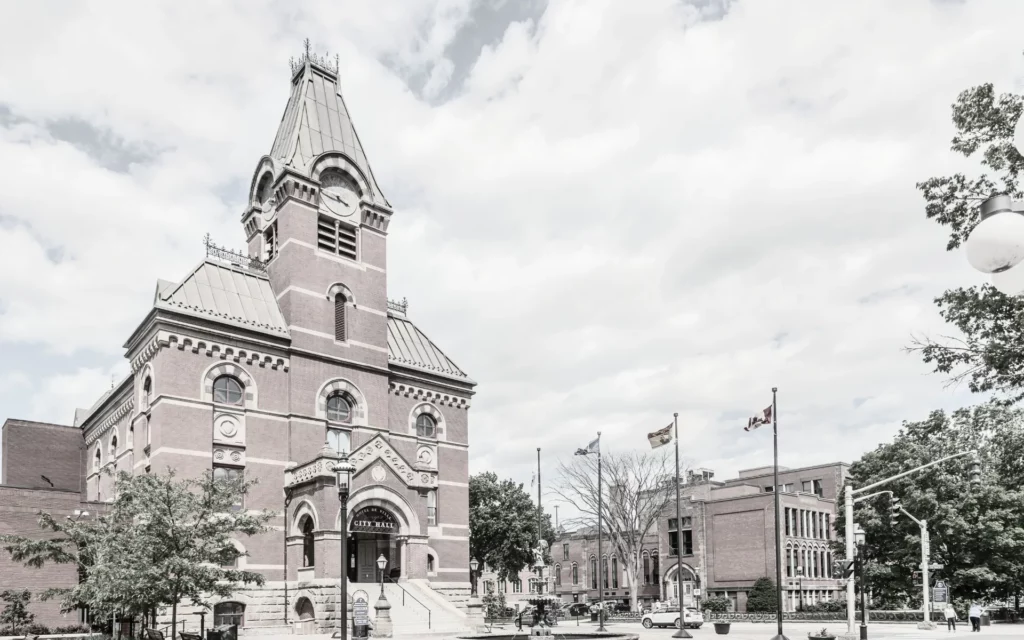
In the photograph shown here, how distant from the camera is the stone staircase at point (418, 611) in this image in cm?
3631

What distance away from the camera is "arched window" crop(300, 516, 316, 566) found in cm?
3832

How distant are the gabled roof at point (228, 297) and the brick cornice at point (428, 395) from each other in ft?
24.3

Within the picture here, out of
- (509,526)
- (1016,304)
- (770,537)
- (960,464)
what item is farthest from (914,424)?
(1016,304)

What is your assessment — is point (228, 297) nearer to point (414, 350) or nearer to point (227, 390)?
point (227, 390)

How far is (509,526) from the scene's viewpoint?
228 feet

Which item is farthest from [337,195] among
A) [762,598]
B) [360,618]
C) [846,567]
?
[762,598]

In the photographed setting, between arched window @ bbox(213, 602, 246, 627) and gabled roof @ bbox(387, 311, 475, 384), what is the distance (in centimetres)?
1527

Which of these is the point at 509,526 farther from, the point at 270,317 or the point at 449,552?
the point at 270,317

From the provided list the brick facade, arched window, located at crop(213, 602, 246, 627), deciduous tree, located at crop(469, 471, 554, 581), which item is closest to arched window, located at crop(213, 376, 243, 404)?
arched window, located at crop(213, 602, 246, 627)

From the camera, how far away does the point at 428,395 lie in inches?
1892

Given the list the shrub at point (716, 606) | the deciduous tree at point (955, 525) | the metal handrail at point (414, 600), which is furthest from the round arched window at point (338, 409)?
the shrub at point (716, 606)

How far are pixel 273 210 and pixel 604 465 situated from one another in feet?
97.9

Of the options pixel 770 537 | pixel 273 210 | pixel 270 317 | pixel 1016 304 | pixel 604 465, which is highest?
pixel 273 210

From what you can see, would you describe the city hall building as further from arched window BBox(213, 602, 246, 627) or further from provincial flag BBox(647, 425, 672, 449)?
provincial flag BBox(647, 425, 672, 449)
